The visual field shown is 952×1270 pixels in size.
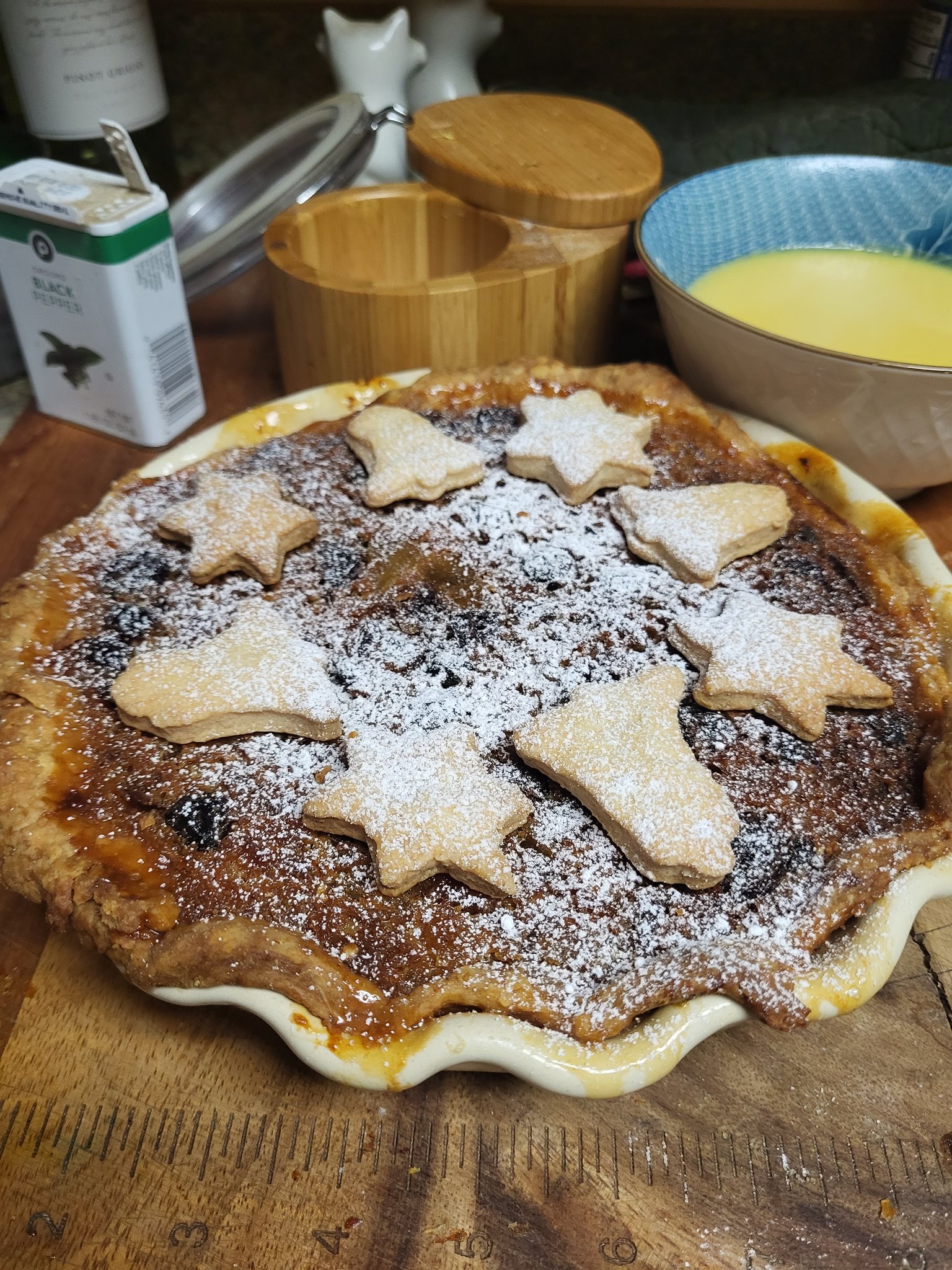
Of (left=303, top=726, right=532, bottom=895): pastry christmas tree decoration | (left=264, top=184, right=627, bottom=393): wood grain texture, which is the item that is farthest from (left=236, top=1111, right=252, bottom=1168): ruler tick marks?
(left=264, top=184, right=627, bottom=393): wood grain texture

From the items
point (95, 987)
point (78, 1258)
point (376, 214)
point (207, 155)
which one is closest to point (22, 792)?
point (95, 987)

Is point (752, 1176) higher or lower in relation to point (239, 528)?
lower

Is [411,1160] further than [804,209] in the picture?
No

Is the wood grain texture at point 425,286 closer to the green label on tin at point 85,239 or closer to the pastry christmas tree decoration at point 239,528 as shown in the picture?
the green label on tin at point 85,239

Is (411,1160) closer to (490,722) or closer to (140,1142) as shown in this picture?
(140,1142)

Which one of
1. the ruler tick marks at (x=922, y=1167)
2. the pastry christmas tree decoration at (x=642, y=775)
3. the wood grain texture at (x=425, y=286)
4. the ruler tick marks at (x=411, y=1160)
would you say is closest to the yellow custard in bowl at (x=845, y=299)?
the wood grain texture at (x=425, y=286)

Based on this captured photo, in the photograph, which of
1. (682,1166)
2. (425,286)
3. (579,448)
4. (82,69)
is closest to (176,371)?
(425,286)
